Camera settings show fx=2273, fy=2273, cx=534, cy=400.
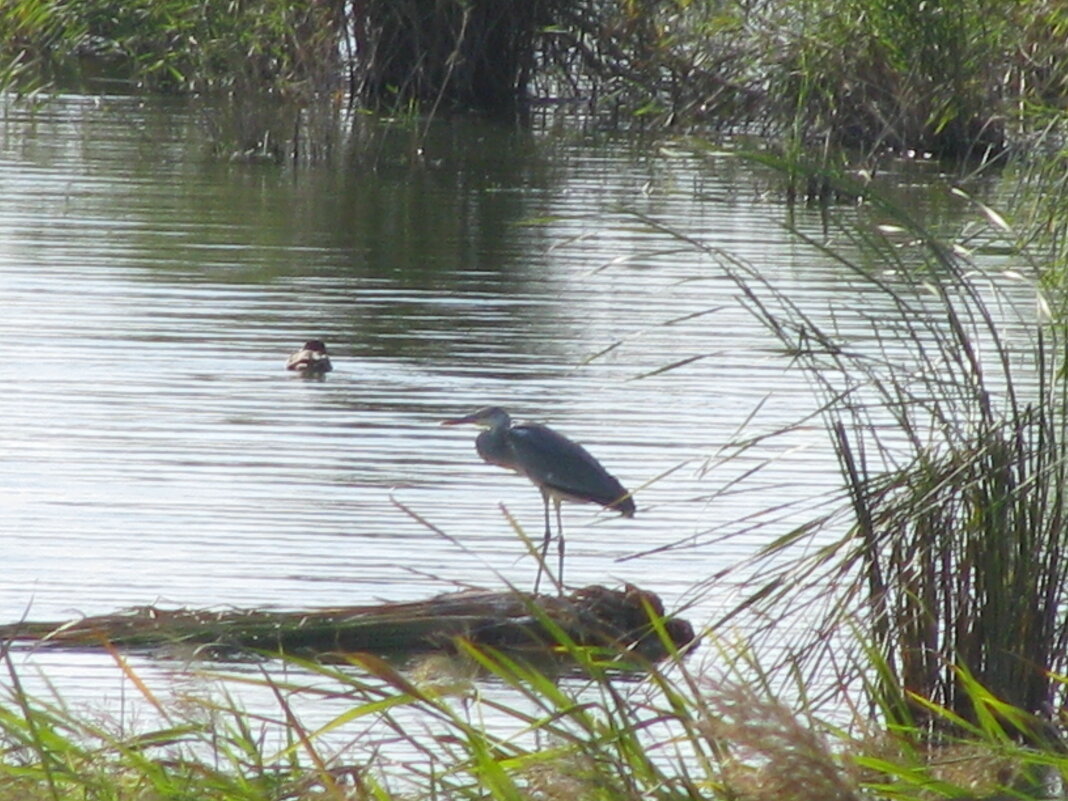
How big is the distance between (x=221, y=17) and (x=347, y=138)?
2361mm

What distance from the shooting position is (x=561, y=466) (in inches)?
261

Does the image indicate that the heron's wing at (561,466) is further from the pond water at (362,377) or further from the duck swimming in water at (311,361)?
the duck swimming in water at (311,361)

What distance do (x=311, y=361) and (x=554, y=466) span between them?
10.4ft

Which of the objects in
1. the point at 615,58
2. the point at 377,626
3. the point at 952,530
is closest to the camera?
the point at 952,530

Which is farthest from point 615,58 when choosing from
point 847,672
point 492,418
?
point 847,672

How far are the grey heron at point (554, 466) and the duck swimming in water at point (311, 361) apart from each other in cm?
280

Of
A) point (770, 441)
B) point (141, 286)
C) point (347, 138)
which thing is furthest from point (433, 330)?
point (347, 138)

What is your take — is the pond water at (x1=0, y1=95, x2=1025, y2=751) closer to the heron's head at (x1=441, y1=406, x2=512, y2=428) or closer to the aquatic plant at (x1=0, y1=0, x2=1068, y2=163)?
the heron's head at (x1=441, y1=406, x2=512, y2=428)

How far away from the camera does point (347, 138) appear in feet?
67.4

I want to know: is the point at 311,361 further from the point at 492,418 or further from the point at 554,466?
the point at 554,466

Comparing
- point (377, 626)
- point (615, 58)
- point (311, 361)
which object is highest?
point (615, 58)

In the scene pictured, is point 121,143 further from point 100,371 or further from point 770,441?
point 770,441

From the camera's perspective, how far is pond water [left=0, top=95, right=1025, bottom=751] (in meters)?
6.64

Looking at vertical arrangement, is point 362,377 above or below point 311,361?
below
